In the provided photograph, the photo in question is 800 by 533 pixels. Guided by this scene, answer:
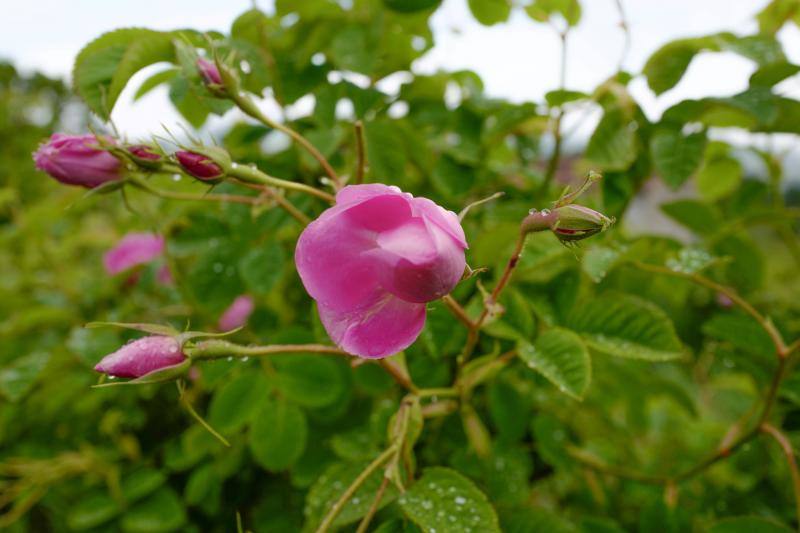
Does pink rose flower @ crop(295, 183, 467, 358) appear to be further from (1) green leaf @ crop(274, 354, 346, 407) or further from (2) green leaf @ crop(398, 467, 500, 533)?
(1) green leaf @ crop(274, 354, 346, 407)

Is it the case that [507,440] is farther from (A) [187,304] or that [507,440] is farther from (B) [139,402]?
(B) [139,402]

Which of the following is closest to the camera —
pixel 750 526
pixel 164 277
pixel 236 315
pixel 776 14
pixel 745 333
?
pixel 750 526

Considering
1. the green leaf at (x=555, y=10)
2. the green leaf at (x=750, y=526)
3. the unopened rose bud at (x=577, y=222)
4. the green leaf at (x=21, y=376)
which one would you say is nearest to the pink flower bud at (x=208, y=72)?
the unopened rose bud at (x=577, y=222)

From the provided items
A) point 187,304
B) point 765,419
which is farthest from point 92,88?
point 765,419

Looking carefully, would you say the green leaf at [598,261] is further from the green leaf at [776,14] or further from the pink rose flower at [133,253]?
the pink rose flower at [133,253]

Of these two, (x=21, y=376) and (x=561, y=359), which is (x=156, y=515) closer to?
(x=21, y=376)

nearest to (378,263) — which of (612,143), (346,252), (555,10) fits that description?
(346,252)

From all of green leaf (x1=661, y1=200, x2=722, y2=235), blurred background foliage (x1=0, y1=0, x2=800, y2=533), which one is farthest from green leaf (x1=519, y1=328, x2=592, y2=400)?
green leaf (x1=661, y1=200, x2=722, y2=235)

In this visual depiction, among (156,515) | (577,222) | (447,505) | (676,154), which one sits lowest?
(156,515)
